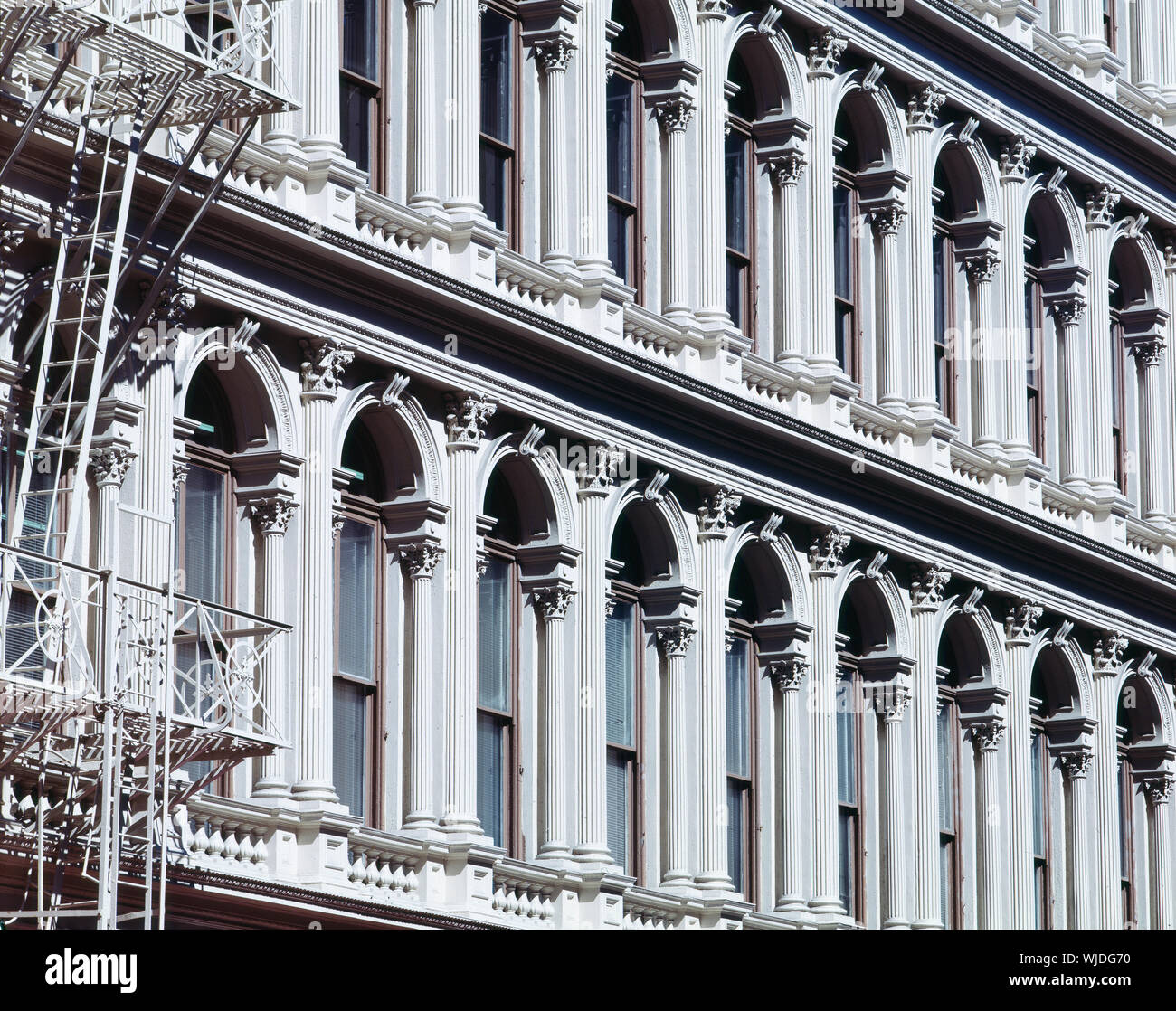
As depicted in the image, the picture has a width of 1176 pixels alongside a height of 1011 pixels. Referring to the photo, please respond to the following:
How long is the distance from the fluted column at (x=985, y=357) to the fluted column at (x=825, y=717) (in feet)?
13.1

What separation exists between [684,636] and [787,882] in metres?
2.85

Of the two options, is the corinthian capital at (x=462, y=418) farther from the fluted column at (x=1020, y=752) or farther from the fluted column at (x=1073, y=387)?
the fluted column at (x=1073, y=387)

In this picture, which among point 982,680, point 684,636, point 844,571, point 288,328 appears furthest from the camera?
point 982,680

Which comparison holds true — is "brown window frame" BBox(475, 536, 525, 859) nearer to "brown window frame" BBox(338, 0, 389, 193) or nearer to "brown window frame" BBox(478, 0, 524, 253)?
"brown window frame" BBox(478, 0, 524, 253)

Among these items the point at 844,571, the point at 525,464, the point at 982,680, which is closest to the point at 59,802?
the point at 525,464

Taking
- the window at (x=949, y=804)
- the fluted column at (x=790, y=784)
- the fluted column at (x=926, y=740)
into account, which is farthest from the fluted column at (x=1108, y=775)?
the fluted column at (x=790, y=784)

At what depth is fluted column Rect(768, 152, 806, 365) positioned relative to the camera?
103 feet

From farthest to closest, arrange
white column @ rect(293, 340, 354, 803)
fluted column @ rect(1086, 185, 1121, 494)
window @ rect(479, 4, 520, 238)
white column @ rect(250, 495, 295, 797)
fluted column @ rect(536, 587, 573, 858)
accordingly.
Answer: fluted column @ rect(1086, 185, 1121, 494) → window @ rect(479, 4, 520, 238) → fluted column @ rect(536, 587, 573, 858) → white column @ rect(293, 340, 354, 803) → white column @ rect(250, 495, 295, 797)

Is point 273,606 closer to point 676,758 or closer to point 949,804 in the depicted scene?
point 676,758

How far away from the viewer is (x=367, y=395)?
25797 mm

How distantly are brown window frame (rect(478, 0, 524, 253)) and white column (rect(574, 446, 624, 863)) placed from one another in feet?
7.23

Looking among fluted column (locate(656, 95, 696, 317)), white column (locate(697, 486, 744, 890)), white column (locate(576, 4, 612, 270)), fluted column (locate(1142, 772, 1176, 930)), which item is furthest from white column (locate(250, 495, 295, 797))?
fluted column (locate(1142, 772, 1176, 930))

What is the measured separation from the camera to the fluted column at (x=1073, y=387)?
1444 inches
